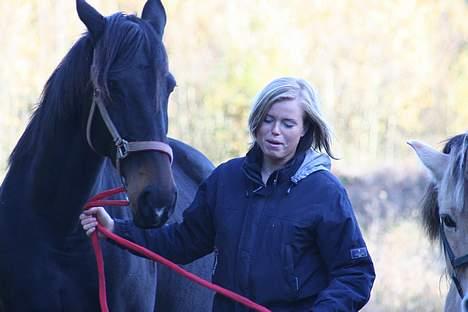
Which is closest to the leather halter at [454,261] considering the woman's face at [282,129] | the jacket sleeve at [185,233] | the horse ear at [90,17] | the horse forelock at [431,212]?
the horse forelock at [431,212]

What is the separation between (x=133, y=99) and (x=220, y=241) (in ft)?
2.03

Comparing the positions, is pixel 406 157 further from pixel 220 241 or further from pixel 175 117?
pixel 220 241

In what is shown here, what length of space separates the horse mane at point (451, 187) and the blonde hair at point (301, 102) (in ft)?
1.54

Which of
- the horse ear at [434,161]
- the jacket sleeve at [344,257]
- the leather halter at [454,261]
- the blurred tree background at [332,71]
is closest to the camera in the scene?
the jacket sleeve at [344,257]

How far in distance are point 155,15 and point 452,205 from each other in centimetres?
134

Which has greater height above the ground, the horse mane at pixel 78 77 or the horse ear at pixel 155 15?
the horse ear at pixel 155 15

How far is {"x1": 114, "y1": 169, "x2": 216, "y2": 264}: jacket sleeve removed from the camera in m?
3.76

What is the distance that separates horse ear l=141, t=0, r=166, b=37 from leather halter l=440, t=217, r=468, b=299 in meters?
1.31

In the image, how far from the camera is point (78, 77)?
12.0 ft

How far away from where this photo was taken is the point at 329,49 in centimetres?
1477

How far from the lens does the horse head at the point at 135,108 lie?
3.42m

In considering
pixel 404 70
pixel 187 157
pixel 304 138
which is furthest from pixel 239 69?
pixel 304 138

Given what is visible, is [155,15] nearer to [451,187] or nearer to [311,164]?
[311,164]

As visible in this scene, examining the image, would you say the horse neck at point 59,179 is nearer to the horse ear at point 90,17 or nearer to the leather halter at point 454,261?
the horse ear at point 90,17
